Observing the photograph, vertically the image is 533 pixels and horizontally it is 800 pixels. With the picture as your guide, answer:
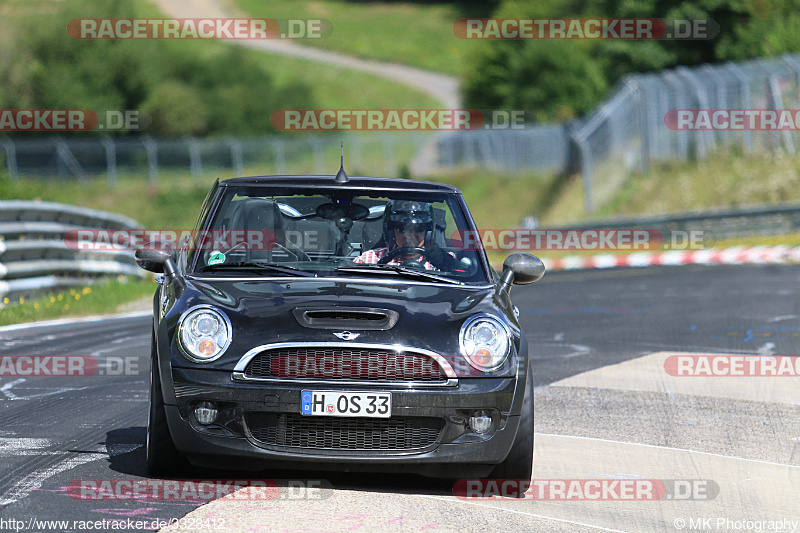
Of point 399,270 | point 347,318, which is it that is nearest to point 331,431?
point 347,318

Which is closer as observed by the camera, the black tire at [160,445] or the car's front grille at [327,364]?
the car's front grille at [327,364]

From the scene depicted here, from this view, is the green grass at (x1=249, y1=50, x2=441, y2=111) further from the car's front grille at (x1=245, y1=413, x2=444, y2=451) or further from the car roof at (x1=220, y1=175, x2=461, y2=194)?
the car's front grille at (x1=245, y1=413, x2=444, y2=451)

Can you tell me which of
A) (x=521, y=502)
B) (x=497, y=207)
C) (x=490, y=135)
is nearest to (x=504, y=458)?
(x=521, y=502)

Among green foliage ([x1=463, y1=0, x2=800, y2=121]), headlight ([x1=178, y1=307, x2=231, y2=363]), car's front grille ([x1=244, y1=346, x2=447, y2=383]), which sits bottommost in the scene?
car's front grille ([x1=244, y1=346, x2=447, y2=383])

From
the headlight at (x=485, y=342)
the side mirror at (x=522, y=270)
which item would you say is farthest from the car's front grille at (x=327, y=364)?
the side mirror at (x=522, y=270)

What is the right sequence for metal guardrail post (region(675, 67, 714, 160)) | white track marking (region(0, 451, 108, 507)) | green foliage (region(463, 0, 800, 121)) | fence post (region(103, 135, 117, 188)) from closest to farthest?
white track marking (region(0, 451, 108, 507)) → metal guardrail post (region(675, 67, 714, 160)) → fence post (region(103, 135, 117, 188)) → green foliage (region(463, 0, 800, 121))

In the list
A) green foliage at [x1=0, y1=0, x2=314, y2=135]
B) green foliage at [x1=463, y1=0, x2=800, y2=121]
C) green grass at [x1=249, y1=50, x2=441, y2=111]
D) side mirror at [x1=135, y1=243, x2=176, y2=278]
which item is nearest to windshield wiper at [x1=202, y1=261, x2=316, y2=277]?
side mirror at [x1=135, y1=243, x2=176, y2=278]

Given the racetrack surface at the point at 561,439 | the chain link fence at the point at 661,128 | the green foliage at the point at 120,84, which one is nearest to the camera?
the racetrack surface at the point at 561,439

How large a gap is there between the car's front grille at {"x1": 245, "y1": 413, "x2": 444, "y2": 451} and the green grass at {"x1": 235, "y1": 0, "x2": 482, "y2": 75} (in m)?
88.0

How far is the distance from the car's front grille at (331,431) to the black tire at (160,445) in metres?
0.45

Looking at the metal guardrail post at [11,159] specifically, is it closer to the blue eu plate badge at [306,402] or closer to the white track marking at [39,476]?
the white track marking at [39,476]

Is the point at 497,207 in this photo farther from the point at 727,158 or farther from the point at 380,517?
the point at 380,517

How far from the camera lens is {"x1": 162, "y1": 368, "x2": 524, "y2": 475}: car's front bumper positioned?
5988mm

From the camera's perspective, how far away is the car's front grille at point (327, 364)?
19.7 feet
